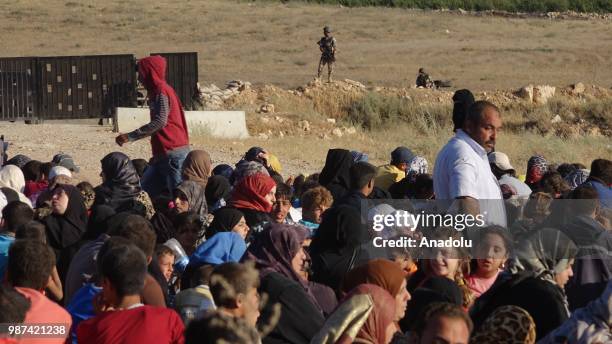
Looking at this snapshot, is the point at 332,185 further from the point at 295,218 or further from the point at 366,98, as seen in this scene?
the point at 366,98

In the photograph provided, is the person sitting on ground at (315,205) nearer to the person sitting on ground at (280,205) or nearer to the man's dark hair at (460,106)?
the person sitting on ground at (280,205)

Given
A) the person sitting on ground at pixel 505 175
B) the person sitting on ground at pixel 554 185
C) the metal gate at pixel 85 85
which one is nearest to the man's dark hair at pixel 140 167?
the person sitting on ground at pixel 505 175

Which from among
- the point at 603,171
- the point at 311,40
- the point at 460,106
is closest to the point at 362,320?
the point at 603,171

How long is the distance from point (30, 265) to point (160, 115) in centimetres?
570

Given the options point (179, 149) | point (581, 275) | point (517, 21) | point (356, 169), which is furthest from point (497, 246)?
point (517, 21)

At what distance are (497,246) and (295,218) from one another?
10.6ft

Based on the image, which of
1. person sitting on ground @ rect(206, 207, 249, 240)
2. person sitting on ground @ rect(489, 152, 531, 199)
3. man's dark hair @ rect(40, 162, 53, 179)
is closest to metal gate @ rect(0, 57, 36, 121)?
man's dark hair @ rect(40, 162, 53, 179)

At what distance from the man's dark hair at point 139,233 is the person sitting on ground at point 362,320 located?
158cm

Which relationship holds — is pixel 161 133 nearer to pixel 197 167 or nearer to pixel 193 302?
pixel 197 167

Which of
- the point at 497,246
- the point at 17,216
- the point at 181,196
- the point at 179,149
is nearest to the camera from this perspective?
the point at 497,246

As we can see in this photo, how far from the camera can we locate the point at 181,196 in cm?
963

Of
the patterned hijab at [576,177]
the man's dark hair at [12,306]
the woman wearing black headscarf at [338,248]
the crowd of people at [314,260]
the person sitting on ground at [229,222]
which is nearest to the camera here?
the crowd of people at [314,260]

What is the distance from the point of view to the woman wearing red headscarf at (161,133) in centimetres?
1146

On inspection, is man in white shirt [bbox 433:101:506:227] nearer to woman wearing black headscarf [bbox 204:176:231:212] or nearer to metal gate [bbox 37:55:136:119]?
woman wearing black headscarf [bbox 204:176:231:212]
